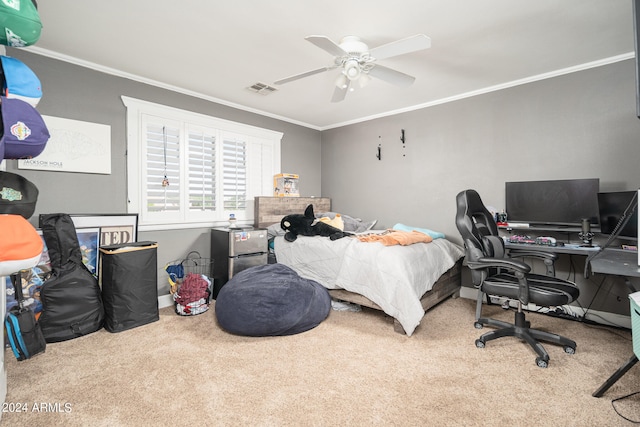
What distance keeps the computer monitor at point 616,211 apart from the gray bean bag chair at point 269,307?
2.67 m

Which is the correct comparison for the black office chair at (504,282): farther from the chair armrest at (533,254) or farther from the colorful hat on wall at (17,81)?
the colorful hat on wall at (17,81)

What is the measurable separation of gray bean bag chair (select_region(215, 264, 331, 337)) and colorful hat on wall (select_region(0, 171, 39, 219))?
5.13 feet

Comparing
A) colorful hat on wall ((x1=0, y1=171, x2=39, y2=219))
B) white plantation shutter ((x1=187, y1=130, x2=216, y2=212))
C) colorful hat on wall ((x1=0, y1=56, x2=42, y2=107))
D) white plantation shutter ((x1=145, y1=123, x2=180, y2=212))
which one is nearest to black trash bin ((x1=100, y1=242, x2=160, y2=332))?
white plantation shutter ((x1=145, y1=123, x2=180, y2=212))

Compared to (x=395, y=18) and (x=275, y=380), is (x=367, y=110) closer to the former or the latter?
(x=395, y=18)

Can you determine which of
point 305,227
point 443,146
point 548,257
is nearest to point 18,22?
point 305,227

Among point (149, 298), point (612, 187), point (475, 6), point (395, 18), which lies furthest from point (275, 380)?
point (612, 187)

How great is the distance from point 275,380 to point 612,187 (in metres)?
3.53

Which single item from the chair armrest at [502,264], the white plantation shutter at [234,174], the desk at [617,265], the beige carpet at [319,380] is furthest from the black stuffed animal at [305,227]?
the desk at [617,265]

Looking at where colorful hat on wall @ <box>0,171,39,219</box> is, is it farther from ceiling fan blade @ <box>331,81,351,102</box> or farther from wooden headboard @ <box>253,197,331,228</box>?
wooden headboard @ <box>253,197,331,228</box>

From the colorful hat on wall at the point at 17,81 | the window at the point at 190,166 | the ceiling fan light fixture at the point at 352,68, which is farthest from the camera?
the window at the point at 190,166

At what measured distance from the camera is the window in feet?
11.2

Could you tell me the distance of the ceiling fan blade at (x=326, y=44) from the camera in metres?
2.04

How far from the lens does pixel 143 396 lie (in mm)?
1823

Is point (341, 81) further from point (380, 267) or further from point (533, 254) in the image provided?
point (533, 254)
